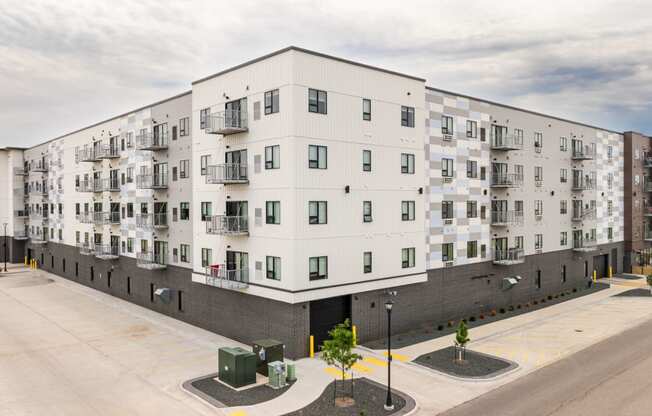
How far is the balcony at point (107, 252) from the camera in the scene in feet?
141

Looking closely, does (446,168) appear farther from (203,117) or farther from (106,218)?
(106,218)

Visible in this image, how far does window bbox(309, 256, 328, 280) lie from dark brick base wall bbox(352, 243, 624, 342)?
2.83 meters

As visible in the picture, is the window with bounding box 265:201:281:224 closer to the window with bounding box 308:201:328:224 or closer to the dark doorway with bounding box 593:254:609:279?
the window with bounding box 308:201:328:224

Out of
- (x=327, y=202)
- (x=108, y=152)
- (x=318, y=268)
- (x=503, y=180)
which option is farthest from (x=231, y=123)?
(x=503, y=180)

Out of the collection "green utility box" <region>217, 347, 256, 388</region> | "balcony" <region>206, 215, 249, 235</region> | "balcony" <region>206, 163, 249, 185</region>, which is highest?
"balcony" <region>206, 163, 249, 185</region>

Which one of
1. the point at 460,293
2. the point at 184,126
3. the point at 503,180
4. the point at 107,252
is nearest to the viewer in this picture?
the point at 184,126

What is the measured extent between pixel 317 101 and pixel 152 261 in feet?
63.9

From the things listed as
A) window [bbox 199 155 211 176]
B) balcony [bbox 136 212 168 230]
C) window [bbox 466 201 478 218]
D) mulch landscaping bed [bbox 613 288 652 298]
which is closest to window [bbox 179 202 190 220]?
balcony [bbox 136 212 168 230]

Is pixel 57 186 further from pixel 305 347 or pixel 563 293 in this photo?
pixel 563 293

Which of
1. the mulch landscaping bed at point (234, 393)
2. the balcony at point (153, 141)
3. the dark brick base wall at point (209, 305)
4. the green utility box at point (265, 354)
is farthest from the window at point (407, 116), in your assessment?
the balcony at point (153, 141)

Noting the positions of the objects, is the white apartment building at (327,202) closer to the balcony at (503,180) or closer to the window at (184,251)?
the window at (184,251)

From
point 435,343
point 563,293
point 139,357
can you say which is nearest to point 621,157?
point 563,293

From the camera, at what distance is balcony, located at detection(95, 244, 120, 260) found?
43.0 metres

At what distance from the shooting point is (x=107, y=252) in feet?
143
